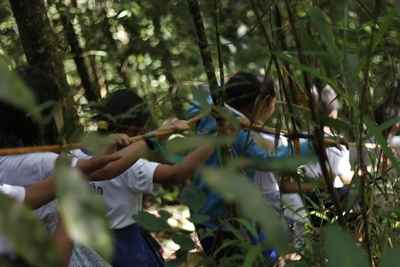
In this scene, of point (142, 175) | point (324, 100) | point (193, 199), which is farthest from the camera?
point (324, 100)

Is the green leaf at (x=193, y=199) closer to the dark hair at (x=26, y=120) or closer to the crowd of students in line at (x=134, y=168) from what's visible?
the crowd of students in line at (x=134, y=168)

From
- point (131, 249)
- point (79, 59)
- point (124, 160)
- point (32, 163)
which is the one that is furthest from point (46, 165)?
point (79, 59)

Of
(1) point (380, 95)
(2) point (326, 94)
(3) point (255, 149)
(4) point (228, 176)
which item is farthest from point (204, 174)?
(2) point (326, 94)

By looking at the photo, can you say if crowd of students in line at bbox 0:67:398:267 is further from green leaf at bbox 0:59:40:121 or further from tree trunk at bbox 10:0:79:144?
tree trunk at bbox 10:0:79:144

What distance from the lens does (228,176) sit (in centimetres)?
56

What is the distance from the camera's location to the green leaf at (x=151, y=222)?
1412 mm

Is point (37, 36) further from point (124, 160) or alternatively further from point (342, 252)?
point (342, 252)

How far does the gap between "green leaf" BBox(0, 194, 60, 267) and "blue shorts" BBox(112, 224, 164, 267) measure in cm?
173

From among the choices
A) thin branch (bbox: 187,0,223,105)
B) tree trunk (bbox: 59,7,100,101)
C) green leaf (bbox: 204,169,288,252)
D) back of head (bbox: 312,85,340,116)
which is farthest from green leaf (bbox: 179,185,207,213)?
A: tree trunk (bbox: 59,7,100,101)

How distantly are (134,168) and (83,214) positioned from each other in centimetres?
169

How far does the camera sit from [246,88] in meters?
2.39

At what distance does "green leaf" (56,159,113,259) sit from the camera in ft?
1.65

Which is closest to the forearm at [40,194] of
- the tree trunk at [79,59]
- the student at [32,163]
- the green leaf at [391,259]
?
the student at [32,163]

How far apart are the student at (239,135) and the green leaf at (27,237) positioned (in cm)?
78
